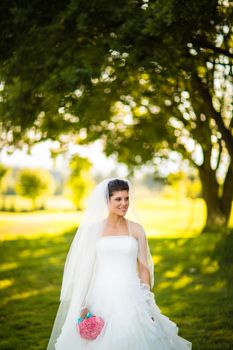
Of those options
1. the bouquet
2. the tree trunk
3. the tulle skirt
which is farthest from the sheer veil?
the tree trunk

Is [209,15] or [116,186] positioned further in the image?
[209,15]

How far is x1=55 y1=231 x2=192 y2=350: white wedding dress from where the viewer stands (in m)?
4.60

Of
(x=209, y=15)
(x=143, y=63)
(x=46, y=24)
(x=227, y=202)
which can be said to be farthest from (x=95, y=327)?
(x=227, y=202)

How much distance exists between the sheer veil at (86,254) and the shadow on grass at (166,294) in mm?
2193

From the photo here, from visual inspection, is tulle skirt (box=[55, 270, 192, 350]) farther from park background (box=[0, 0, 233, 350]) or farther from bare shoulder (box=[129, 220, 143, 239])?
park background (box=[0, 0, 233, 350])

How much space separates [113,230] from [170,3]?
378 centimetres

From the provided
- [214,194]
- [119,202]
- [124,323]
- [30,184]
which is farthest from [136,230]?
[30,184]

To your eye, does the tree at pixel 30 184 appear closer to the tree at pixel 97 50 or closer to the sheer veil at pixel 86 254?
the tree at pixel 97 50

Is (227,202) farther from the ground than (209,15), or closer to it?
closer to it

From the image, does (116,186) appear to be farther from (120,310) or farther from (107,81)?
(107,81)

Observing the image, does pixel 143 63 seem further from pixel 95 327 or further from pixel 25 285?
pixel 25 285

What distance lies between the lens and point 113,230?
505 cm

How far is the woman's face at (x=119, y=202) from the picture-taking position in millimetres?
5001

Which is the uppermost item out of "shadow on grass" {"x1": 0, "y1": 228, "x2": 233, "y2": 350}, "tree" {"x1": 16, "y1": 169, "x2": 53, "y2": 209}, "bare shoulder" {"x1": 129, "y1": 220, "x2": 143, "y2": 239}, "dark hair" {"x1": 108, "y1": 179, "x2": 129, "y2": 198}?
"tree" {"x1": 16, "y1": 169, "x2": 53, "y2": 209}
